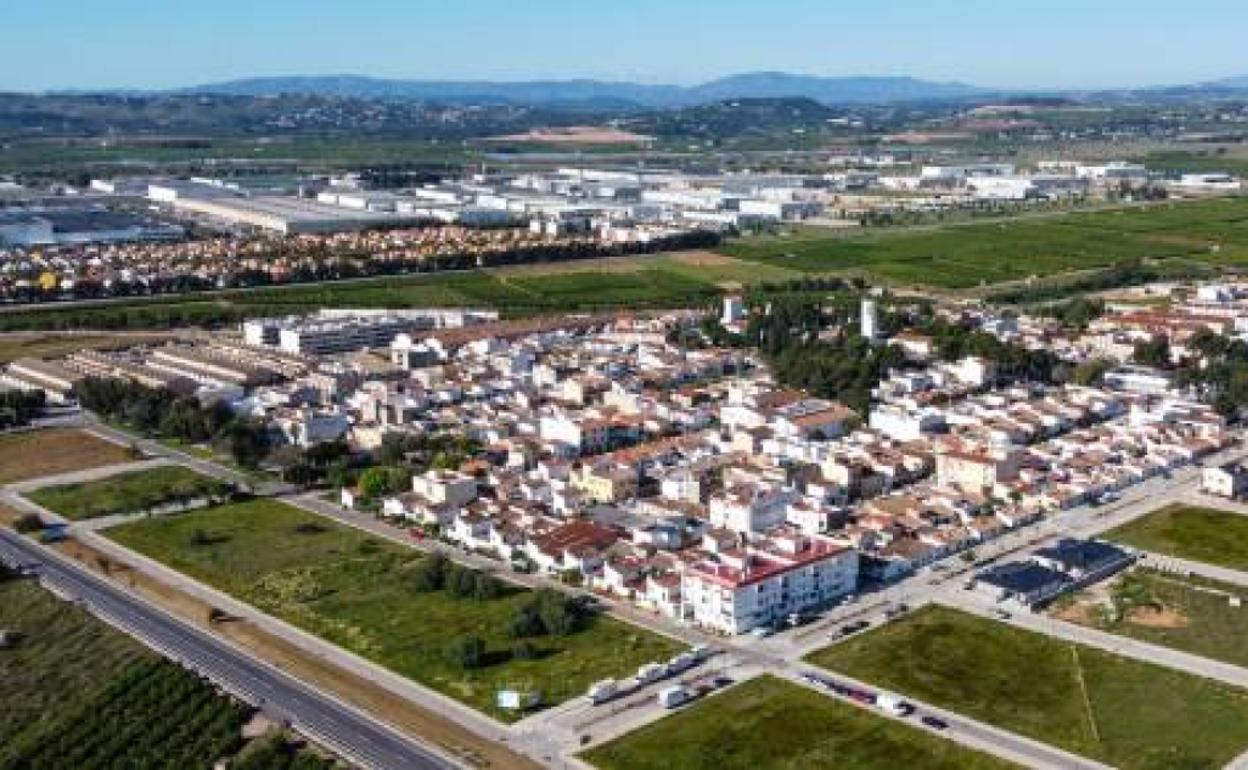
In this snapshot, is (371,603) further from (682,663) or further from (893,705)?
(893,705)

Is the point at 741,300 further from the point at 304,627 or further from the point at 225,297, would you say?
the point at 304,627

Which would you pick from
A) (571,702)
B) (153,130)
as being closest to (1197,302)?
(571,702)

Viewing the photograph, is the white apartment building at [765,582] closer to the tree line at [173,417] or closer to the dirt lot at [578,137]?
the tree line at [173,417]

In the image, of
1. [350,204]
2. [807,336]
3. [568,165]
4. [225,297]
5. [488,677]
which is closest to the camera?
[488,677]

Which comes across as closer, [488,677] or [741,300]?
[488,677]

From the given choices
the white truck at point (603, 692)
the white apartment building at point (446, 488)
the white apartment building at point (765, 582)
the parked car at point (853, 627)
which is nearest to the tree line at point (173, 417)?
the white apartment building at point (446, 488)

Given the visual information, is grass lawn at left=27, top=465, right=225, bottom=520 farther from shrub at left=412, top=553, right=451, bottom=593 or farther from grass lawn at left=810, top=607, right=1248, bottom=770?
grass lawn at left=810, top=607, right=1248, bottom=770

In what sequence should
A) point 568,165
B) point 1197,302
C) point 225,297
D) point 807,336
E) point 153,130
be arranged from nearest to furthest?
point 807,336
point 1197,302
point 225,297
point 568,165
point 153,130
